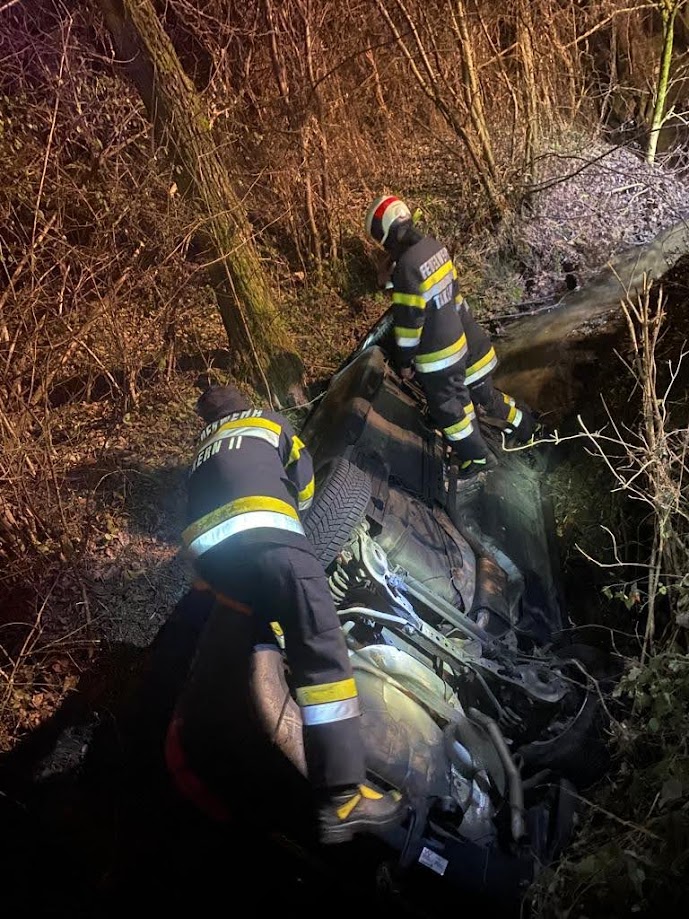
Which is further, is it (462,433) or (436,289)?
(462,433)

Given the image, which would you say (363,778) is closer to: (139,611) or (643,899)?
(643,899)

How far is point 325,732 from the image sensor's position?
2168mm

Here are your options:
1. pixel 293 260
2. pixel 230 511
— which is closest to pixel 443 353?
pixel 230 511

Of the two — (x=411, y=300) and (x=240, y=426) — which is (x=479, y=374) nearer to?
(x=411, y=300)

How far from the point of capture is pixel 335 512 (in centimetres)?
268

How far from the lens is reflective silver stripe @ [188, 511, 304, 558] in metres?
2.18

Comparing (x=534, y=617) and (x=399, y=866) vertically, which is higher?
(x=399, y=866)

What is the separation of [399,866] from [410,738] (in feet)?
1.44

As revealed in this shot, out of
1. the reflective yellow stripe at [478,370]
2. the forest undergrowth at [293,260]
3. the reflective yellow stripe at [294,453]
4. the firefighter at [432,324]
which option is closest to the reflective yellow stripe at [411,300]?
the firefighter at [432,324]

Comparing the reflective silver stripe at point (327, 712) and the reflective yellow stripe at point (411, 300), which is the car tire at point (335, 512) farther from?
the reflective yellow stripe at point (411, 300)

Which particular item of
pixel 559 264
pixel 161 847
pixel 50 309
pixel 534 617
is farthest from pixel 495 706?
pixel 559 264

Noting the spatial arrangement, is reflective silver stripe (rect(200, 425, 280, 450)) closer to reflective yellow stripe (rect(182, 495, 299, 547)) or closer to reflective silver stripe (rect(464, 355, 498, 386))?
reflective yellow stripe (rect(182, 495, 299, 547))

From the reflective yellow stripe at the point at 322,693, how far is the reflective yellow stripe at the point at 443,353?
2.21 metres

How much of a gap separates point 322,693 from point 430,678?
0.68 metres
